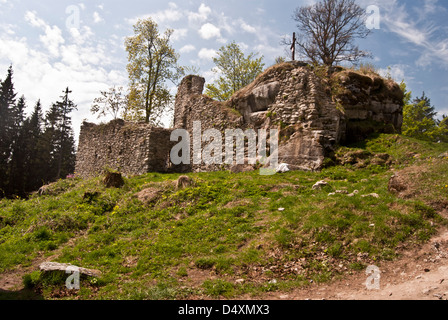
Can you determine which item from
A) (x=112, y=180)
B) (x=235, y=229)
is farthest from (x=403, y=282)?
(x=112, y=180)

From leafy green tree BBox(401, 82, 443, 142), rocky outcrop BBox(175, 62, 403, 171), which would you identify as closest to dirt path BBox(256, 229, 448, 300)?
rocky outcrop BBox(175, 62, 403, 171)

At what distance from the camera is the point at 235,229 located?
310 inches

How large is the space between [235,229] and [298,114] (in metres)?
8.04

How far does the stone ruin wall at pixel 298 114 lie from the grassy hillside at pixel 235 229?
1557mm

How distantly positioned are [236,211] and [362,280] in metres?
4.17

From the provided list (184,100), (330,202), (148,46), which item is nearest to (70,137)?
(148,46)

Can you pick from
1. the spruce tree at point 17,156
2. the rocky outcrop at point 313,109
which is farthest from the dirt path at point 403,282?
the spruce tree at point 17,156

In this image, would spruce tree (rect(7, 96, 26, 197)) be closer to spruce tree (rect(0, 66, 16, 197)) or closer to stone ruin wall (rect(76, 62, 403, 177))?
spruce tree (rect(0, 66, 16, 197))

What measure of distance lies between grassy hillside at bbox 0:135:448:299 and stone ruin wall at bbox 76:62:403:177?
156 centimetres

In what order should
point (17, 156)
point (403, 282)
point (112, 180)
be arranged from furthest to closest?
point (17, 156), point (112, 180), point (403, 282)

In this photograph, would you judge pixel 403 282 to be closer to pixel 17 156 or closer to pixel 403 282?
pixel 403 282

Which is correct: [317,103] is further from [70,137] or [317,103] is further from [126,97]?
[70,137]

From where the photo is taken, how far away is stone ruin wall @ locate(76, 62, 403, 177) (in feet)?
43.5

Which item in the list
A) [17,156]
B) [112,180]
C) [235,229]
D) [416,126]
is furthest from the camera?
[17,156]
